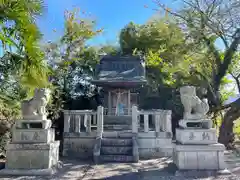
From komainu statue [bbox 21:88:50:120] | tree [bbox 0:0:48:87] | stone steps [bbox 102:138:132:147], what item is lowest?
stone steps [bbox 102:138:132:147]

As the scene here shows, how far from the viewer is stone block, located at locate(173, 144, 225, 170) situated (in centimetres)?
561

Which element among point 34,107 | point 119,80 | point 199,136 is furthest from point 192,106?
point 119,80

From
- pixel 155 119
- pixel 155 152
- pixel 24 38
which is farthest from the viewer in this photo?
pixel 155 119

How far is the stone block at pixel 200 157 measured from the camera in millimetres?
5605

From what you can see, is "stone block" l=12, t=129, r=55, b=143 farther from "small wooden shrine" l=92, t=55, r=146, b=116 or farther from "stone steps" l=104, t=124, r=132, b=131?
"small wooden shrine" l=92, t=55, r=146, b=116

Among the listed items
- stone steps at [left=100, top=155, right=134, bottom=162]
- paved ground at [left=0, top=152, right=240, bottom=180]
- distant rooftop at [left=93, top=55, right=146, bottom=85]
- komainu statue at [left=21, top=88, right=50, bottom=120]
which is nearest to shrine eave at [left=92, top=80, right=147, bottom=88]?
distant rooftop at [left=93, top=55, right=146, bottom=85]

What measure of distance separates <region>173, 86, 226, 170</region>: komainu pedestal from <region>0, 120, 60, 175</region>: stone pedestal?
3523 millimetres

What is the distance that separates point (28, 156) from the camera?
5773 millimetres

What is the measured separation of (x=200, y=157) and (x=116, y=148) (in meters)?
3.24

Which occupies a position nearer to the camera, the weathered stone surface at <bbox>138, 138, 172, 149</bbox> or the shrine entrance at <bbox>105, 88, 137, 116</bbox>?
the weathered stone surface at <bbox>138, 138, 172, 149</bbox>

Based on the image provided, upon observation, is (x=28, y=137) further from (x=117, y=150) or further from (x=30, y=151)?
(x=117, y=150)

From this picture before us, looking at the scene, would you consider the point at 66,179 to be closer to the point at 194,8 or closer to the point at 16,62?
the point at 16,62

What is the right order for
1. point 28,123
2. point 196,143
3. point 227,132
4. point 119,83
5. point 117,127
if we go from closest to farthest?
point 196,143 → point 28,123 → point 227,132 → point 117,127 → point 119,83

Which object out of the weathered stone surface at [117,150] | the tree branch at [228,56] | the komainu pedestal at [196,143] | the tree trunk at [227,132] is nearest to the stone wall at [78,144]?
the weathered stone surface at [117,150]
